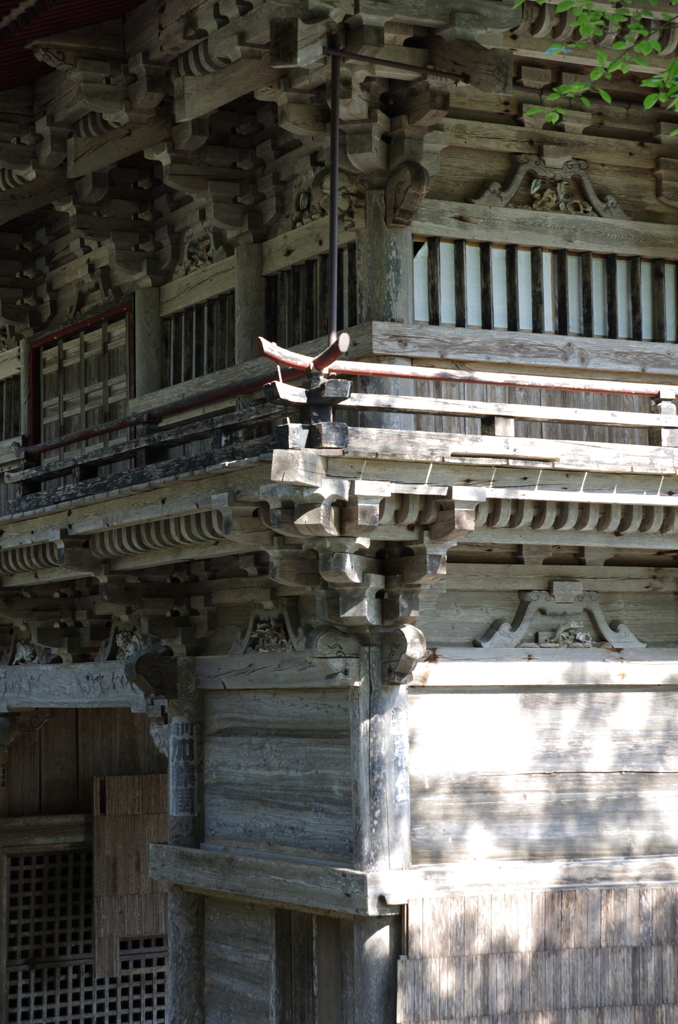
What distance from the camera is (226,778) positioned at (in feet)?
30.2

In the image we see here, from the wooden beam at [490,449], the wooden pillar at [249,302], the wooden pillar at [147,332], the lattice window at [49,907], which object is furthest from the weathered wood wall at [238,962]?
the lattice window at [49,907]

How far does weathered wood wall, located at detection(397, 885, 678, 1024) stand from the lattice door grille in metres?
6.14

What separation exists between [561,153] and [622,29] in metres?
0.85

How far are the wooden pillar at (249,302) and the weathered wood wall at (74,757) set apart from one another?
5.66 meters

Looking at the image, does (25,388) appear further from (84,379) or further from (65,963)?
(65,963)

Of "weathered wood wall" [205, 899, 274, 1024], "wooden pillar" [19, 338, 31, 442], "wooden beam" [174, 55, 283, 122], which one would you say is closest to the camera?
"wooden beam" [174, 55, 283, 122]

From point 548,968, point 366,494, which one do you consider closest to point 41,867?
point 548,968

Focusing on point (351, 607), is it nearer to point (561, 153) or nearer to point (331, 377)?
point (331, 377)

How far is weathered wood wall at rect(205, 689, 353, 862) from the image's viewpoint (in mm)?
8211

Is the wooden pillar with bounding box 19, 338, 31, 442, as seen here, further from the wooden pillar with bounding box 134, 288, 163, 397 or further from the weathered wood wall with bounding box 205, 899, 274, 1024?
the weathered wood wall with bounding box 205, 899, 274, 1024

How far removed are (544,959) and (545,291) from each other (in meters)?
3.95

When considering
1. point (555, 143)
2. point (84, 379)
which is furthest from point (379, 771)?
point (84, 379)


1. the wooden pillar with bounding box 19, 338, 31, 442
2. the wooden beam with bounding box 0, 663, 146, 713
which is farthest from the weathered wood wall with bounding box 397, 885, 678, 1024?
the wooden pillar with bounding box 19, 338, 31, 442

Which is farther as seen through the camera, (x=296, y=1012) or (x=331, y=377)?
(x=296, y=1012)
